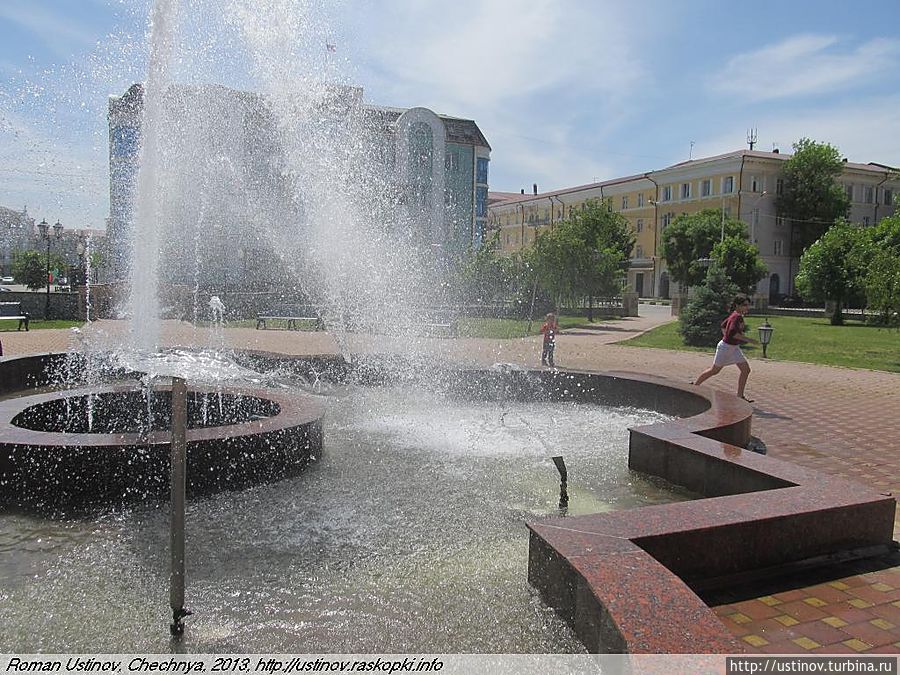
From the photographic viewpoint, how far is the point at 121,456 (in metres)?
4.41

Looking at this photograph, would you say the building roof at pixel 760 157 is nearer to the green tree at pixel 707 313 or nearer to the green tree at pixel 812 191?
the green tree at pixel 812 191

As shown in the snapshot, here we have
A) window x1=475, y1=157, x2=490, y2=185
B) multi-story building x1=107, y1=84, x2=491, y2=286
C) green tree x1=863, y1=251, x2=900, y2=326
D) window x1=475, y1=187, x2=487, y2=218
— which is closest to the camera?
green tree x1=863, y1=251, x2=900, y2=326

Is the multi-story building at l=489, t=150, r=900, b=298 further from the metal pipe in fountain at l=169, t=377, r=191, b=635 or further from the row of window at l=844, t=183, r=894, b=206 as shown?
the metal pipe in fountain at l=169, t=377, r=191, b=635

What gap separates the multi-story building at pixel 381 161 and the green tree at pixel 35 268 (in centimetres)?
867

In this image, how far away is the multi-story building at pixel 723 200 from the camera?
170 feet

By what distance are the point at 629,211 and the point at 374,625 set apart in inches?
2393

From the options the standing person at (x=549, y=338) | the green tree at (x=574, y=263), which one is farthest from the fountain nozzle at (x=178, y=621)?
the green tree at (x=574, y=263)

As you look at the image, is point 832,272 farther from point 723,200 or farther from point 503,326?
point 723,200

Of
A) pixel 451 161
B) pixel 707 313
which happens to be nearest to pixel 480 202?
pixel 451 161

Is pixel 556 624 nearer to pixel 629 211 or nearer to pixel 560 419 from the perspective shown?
pixel 560 419

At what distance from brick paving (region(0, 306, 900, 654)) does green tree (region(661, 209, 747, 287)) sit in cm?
2414

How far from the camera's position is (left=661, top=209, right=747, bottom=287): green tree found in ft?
149

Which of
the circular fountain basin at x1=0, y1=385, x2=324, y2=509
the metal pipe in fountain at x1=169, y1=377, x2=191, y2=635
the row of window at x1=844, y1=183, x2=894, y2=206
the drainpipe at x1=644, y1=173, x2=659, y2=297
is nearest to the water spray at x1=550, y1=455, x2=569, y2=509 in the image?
the circular fountain basin at x1=0, y1=385, x2=324, y2=509

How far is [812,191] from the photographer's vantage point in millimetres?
52031
